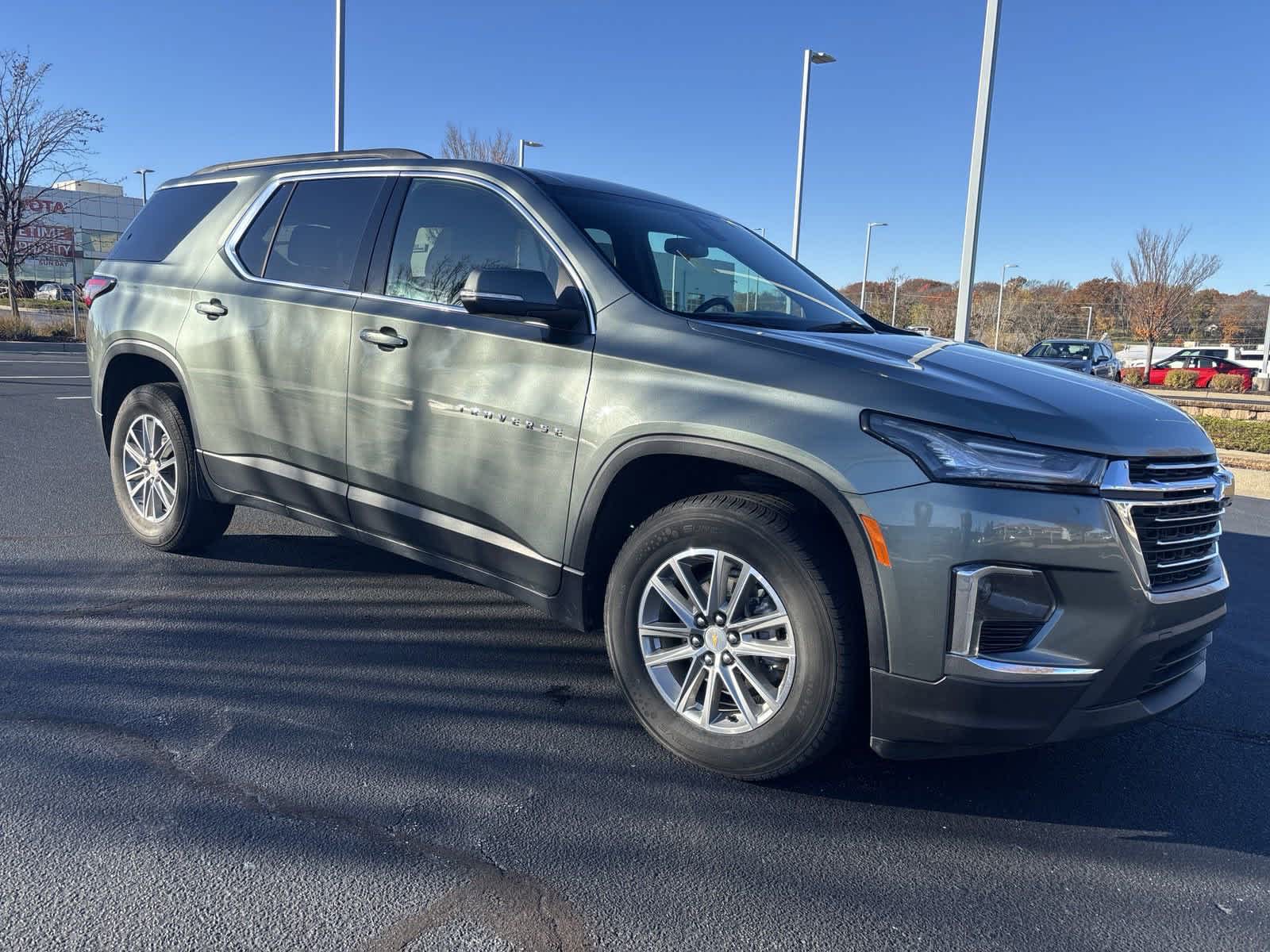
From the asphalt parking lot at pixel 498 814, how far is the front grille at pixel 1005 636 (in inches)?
23.7

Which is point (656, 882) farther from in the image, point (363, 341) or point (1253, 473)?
point (1253, 473)

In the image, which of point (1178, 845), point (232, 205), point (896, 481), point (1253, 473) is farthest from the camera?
point (1253, 473)

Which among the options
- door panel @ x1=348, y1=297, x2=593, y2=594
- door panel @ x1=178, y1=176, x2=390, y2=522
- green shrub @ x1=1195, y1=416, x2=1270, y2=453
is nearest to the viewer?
door panel @ x1=348, y1=297, x2=593, y2=594

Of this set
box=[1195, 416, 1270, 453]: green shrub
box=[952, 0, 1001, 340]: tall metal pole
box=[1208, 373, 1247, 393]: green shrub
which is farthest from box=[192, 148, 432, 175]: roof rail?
box=[1208, 373, 1247, 393]: green shrub

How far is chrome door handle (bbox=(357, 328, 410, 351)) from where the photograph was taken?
3.61 m

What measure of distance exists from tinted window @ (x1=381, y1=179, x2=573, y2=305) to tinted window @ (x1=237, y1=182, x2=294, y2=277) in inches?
34.3

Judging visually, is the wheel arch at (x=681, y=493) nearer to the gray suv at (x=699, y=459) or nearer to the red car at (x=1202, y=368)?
the gray suv at (x=699, y=459)

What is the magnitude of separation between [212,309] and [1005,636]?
367cm

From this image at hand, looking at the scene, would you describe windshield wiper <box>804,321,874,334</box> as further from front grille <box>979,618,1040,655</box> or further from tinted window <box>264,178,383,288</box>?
tinted window <box>264,178,383,288</box>

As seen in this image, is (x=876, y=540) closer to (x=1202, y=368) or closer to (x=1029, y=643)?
(x=1029, y=643)

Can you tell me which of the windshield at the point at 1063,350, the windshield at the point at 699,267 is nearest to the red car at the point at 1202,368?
the windshield at the point at 1063,350

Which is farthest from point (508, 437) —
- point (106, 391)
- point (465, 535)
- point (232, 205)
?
point (106, 391)

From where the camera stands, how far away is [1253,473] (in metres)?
10.9

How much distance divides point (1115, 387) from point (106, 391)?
4799 millimetres
